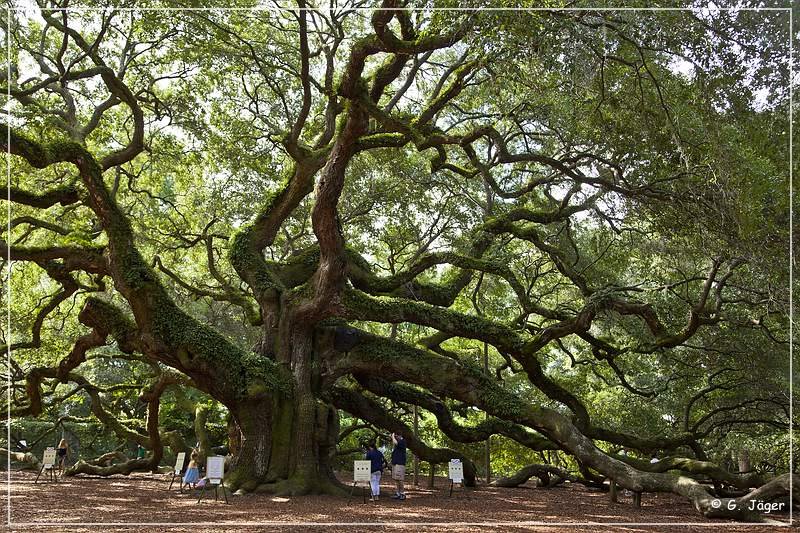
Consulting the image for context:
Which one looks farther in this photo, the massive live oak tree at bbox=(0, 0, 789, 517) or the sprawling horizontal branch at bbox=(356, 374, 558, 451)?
the sprawling horizontal branch at bbox=(356, 374, 558, 451)

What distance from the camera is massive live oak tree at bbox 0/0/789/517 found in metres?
8.76

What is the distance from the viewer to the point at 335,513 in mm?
9414

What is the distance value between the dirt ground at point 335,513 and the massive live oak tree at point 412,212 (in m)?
0.81

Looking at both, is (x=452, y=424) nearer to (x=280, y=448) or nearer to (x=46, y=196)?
(x=280, y=448)

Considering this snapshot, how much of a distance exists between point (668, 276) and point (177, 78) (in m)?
12.4

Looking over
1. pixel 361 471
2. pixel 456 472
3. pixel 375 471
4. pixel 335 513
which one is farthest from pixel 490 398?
pixel 335 513

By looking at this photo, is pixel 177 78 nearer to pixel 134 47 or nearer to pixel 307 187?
pixel 134 47

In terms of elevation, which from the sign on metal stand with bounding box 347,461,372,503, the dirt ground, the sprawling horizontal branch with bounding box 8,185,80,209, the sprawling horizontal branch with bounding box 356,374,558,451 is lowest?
the dirt ground

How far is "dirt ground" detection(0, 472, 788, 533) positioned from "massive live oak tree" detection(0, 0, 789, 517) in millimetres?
808

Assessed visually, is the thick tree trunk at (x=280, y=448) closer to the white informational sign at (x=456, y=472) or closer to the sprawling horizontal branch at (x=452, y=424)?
the sprawling horizontal branch at (x=452, y=424)

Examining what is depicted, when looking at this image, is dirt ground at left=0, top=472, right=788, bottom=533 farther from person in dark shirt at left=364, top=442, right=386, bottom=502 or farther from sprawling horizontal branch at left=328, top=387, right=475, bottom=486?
sprawling horizontal branch at left=328, top=387, right=475, bottom=486

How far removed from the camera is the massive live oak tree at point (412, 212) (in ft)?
28.7

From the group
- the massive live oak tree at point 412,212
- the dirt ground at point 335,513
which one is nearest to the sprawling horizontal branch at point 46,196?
the massive live oak tree at point 412,212

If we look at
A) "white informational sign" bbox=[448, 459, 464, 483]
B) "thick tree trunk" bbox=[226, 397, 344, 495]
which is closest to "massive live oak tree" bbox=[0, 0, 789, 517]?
"thick tree trunk" bbox=[226, 397, 344, 495]
